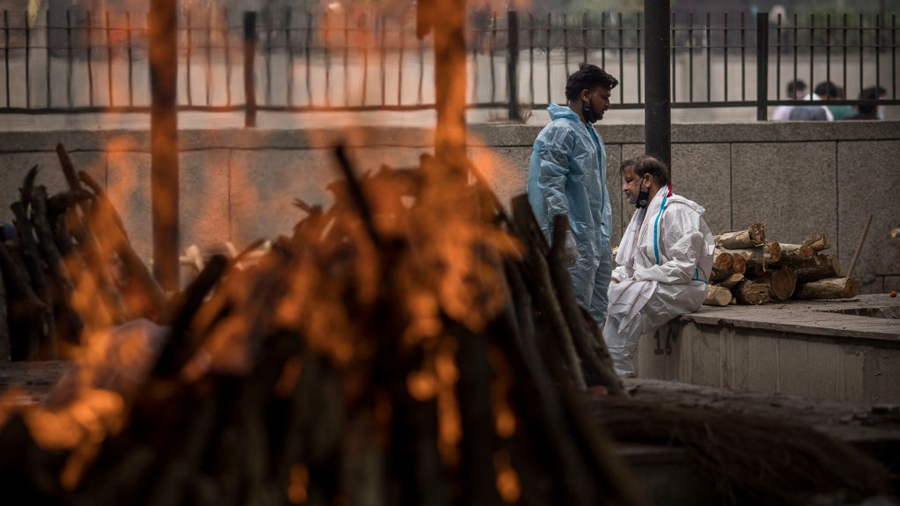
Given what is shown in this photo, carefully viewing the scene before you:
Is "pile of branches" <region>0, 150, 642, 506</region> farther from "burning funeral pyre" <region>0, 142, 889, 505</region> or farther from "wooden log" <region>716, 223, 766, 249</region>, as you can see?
"wooden log" <region>716, 223, 766, 249</region>

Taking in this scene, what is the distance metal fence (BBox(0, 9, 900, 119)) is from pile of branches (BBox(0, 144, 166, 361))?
4.51 metres

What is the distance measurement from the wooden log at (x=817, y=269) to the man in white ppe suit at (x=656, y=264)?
59.8 inches

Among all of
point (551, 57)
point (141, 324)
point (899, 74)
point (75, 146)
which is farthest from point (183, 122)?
point (899, 74)

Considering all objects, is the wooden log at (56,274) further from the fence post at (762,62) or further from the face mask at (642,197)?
the fence post at (762,62)

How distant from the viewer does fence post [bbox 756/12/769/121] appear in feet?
41.3

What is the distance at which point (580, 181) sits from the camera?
Result: 325 inches

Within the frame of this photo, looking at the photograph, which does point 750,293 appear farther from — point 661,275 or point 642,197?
point 642,197

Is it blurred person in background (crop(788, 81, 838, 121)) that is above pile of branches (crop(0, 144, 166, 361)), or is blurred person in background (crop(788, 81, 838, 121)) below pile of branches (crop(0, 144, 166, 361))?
above

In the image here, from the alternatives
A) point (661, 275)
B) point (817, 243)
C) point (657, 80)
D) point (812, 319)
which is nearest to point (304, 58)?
point (657, 80)

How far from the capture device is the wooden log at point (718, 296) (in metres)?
9.65

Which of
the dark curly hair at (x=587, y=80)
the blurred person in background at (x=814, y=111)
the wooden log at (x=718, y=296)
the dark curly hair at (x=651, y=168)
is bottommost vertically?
the wooden log at (x=718, y=296)

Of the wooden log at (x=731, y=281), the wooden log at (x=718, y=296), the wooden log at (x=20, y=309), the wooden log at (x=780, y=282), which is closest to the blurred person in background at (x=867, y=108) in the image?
the wooden log at (x=780, y=282)

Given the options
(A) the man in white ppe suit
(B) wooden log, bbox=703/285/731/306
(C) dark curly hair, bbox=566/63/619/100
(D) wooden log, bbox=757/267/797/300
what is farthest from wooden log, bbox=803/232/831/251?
(C) dark curly hair, bbox=566/63/619/100

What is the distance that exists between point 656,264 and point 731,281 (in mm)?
1112
